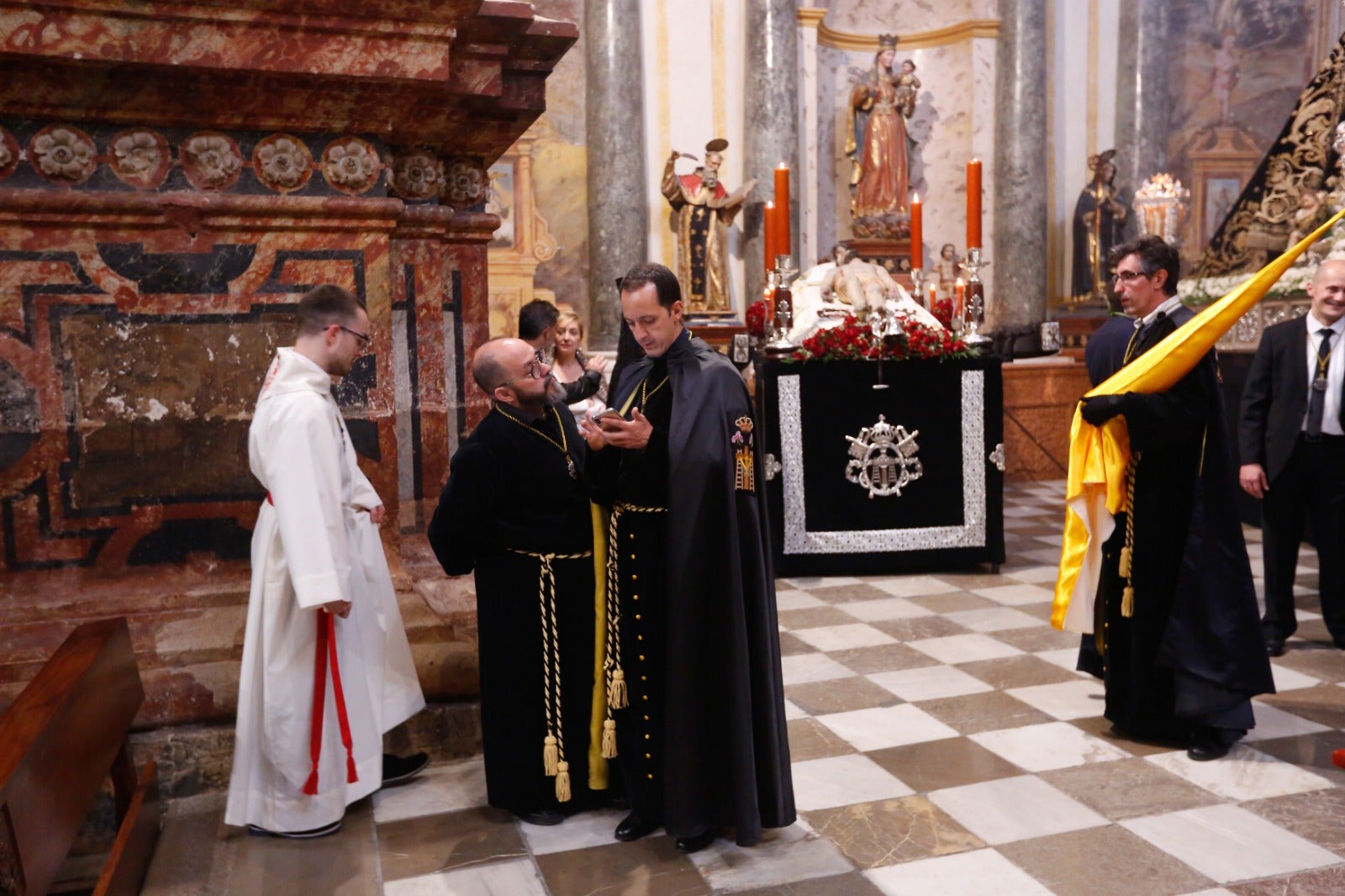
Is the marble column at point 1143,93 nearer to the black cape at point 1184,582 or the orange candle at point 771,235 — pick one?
the orange candle at point 771,235

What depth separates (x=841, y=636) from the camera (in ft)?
17.8

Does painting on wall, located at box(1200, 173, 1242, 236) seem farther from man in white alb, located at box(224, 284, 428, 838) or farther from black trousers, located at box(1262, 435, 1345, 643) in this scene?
man in white alb, located at box(224, 284, 428, 838)

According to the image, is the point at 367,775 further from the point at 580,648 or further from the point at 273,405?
the point at 273,405

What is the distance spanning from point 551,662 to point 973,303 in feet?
14.7

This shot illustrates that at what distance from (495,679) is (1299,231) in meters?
6.71

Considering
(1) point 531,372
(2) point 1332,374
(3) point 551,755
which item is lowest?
(3) point 551,755

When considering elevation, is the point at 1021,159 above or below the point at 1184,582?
above

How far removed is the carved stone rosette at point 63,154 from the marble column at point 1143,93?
11.3 m

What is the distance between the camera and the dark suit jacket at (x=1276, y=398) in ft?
17.3

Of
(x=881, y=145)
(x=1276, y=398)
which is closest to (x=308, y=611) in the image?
(x=1276, y=398)

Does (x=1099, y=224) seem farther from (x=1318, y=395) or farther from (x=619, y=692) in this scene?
(x=619, y=692)

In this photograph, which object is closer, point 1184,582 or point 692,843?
point 692,843

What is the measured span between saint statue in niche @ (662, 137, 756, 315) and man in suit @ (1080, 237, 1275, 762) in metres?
7.44

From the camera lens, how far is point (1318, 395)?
204 inches
